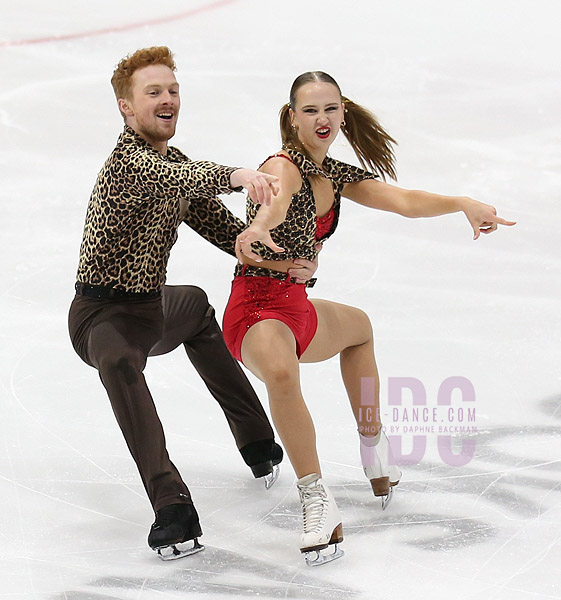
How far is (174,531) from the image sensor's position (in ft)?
9.49

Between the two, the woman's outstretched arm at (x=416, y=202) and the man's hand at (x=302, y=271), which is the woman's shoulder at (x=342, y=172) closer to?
the woman's outstretched arm at (x=416, y=202)

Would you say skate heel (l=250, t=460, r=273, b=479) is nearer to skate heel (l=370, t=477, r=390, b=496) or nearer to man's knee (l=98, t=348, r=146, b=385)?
skate heel (l=370, t=477, r=390, b=496)

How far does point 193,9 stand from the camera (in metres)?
8.11

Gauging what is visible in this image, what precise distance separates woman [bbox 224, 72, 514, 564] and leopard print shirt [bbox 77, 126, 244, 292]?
0.24 m

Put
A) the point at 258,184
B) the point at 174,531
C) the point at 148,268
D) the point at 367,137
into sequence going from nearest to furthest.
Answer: the point at 258,184
the point at 174,531
the point at 148,268
the point at 367,137

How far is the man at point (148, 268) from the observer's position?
2934 millimetres

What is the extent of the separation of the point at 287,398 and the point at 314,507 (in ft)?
1.05

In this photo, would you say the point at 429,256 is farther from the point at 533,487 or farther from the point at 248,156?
the point at 533,487

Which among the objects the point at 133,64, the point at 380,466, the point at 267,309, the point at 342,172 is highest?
the point at 133,64

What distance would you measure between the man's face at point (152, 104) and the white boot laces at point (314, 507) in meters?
1.15

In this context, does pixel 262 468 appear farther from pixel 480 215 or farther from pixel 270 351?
pixel 480 215

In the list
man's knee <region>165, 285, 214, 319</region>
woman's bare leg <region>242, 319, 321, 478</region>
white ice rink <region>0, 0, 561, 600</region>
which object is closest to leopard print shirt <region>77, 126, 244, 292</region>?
man's knee <region>165, 285, 214, 319</region>

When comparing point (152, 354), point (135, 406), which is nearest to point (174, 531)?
point (135, 406)

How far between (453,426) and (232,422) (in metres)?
0.87
